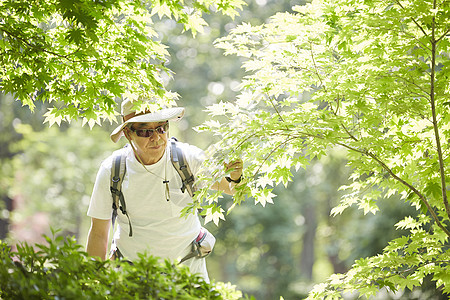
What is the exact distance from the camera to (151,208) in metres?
3.23

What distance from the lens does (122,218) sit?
10.7 feet

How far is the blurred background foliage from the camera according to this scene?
1648 cm

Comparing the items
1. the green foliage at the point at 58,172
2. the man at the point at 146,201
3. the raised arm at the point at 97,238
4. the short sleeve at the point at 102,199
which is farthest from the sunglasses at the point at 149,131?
the green foliage at the point at 58,172

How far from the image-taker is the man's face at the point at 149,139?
10.2 ft

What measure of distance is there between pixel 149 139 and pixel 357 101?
127 cm

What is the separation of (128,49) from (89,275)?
164 cm

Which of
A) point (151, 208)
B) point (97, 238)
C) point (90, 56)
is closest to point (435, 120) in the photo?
point (151, 208)

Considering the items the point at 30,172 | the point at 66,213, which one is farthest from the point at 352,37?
the point at 30,172

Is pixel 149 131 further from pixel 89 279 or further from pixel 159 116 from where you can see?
pixel 89 279

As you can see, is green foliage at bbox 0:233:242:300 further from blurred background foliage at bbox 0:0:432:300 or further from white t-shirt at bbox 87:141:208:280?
blurred background foliage at bbox 0:0:432:300

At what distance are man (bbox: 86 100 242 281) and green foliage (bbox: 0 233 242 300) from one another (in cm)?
143

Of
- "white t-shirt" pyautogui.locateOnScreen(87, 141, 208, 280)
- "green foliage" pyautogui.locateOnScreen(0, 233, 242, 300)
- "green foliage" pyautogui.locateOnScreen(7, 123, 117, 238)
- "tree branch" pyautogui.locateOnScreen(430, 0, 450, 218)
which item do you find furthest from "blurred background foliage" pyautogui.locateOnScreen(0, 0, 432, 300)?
"green foliage" pyautogui.locateOnScreen(0, 233, 242, 300)

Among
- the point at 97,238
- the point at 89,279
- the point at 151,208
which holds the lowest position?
the point at 89,279

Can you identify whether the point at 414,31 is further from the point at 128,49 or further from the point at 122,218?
the point at 122,218
